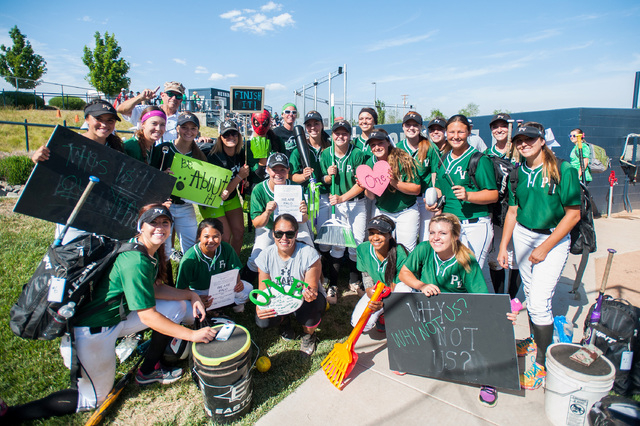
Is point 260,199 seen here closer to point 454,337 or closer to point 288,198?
point 288,198

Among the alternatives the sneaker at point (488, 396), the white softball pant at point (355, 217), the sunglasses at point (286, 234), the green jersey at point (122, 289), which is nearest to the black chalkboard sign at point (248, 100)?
the white softball pant at point (355, 217)

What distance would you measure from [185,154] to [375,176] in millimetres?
2219

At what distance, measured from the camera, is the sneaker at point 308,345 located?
353 centimetres

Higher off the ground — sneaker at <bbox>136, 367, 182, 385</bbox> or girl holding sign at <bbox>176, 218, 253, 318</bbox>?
girl holding sign at <bbox>176, 218, 253, 318</bbox>

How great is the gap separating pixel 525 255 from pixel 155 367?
3522 millimetres

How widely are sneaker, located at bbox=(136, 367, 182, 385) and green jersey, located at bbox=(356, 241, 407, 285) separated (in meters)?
2.03

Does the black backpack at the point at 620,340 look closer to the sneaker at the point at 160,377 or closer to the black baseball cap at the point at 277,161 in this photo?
the black baseball cap at the point at 277,161

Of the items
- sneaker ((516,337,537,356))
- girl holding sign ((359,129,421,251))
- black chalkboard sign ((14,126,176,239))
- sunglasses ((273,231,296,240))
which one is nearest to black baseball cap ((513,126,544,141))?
girl holding sign ((359,129,421,251))

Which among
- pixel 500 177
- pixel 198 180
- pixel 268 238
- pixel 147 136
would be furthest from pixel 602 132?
pixel 147 136

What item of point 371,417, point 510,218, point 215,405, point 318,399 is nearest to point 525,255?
point 510,218

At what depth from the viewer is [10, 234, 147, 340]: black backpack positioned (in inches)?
96.5

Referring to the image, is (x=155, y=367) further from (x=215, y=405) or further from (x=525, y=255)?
(x=525, y=255)

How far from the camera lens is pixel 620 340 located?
2.80 metres

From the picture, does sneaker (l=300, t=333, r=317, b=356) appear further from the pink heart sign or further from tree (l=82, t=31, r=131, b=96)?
tree (l=82, t=31, r=131, b=96)
